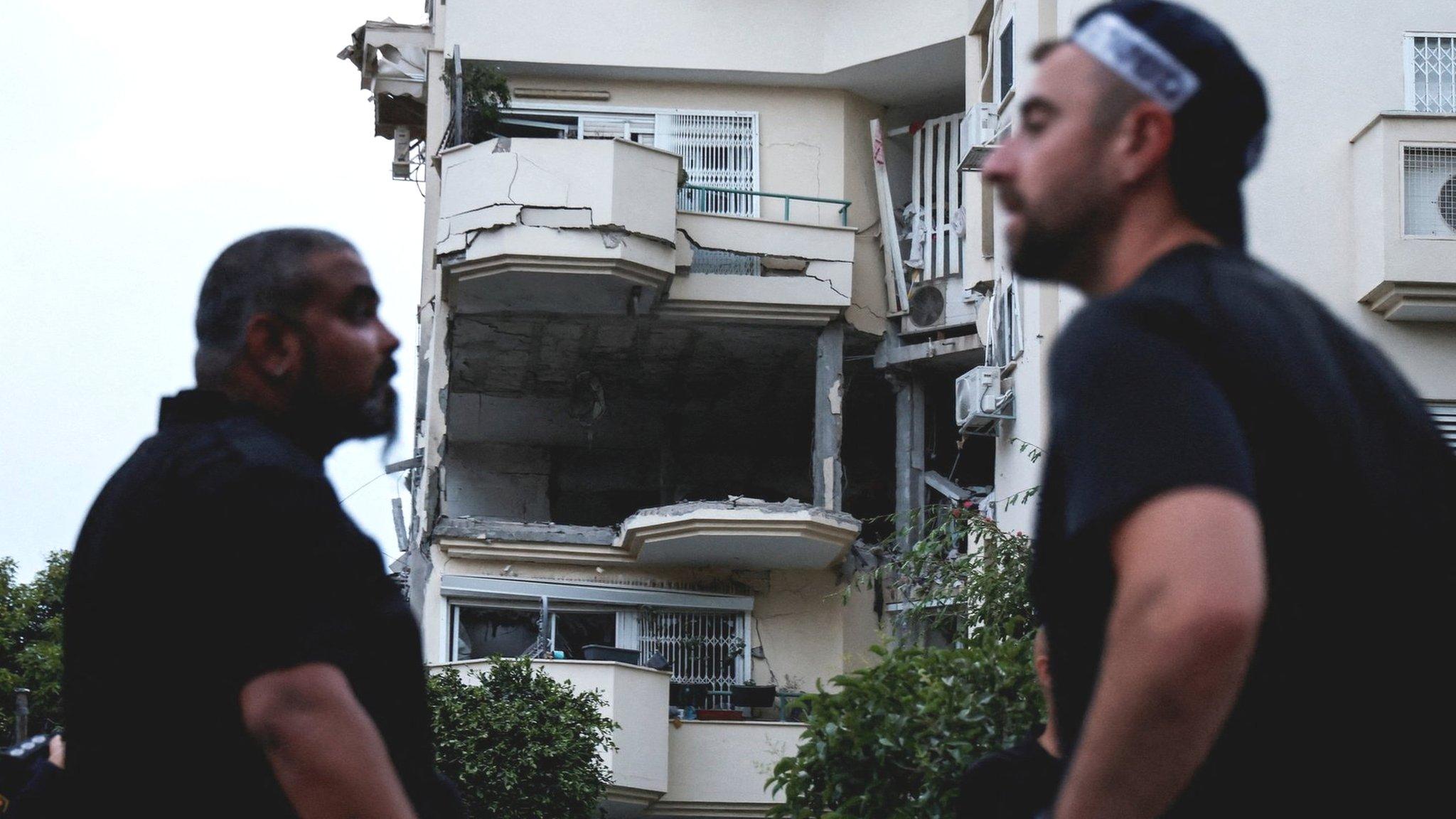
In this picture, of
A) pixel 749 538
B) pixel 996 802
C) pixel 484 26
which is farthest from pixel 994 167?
pixel 484 26

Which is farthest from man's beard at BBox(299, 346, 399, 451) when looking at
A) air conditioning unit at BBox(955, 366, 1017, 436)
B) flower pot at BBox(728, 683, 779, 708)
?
flower pot at BBox(728, 683, 779, 708)

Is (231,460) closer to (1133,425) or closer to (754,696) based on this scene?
(1133,425)

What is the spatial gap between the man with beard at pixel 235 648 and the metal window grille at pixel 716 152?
69.2 feet

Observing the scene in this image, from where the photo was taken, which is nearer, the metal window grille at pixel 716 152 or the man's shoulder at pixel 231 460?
the man's shoulder at pixel 231 460

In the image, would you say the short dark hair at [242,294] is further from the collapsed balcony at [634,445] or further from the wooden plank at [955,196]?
the wooden plank at [955,196]

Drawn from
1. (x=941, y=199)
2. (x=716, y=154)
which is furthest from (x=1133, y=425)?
(x=941, y=199)

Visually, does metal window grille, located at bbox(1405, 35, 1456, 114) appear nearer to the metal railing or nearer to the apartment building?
the apartment building

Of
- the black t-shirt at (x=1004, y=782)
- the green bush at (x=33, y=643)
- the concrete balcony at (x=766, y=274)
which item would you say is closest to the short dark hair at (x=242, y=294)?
the black t-shirt at (x=1004, y=782)

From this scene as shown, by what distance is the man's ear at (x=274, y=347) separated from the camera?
3.13 m

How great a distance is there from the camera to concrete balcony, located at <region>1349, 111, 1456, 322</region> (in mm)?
16375

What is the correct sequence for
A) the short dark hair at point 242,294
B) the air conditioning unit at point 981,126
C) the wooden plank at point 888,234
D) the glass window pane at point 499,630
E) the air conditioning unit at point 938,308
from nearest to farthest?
1. the short dark hair at point 242,294
2. the air conditioning unit at point 981,126
3. the glass window pane at point 499,630
4. the air conditioning unit at point 938,308
5. the wooden plank at point 888,234

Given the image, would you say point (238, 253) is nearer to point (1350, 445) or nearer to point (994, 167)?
point (994, 167)

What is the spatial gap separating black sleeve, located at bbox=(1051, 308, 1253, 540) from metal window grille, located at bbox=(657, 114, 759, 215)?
21943 mm

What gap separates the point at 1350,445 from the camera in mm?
2104
